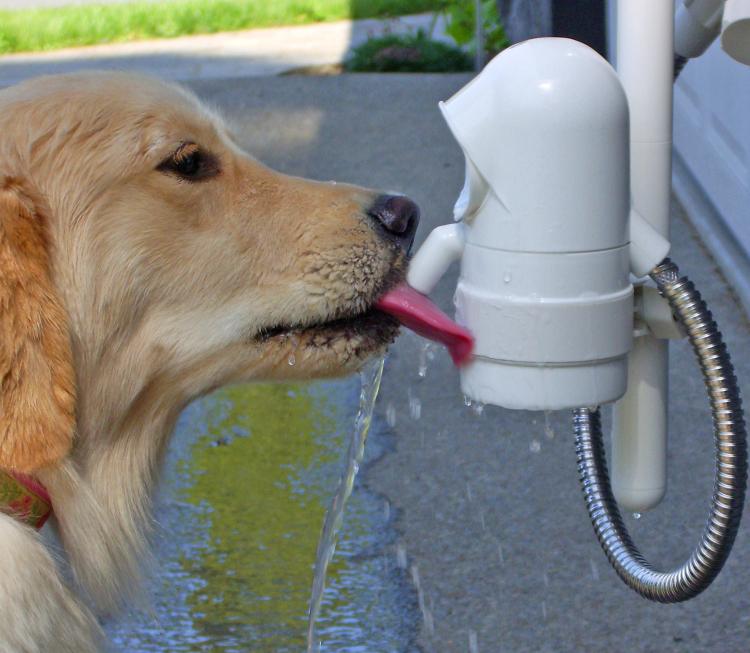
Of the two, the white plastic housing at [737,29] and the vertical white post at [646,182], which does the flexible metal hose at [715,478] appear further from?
the white plastic housing at [737,29]

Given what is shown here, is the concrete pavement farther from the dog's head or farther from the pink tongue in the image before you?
the dog's head

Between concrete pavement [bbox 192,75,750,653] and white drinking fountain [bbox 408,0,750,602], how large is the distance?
0.70 meters

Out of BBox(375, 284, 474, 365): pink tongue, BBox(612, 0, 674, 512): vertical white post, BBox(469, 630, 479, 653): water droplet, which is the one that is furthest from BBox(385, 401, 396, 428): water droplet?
BBox(612, 0, 674, 512): vertical white post

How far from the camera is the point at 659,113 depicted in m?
1.91

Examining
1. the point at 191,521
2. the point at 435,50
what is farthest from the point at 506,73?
the point at 435,50

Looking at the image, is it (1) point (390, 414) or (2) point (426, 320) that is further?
(1) point (390, 414)

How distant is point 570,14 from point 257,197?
414 centimetres

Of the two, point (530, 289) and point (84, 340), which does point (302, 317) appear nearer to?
point (84, 340)

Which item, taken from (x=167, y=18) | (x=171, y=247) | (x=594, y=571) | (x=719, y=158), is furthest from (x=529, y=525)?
(x=167, y=18)

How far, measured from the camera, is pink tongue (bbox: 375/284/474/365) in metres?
1.81

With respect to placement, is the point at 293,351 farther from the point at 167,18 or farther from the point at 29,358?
the point at 167,18

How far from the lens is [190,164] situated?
257cm

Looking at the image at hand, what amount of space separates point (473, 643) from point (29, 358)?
5.36ft

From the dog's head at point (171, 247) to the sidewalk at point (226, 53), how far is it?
315 inches
